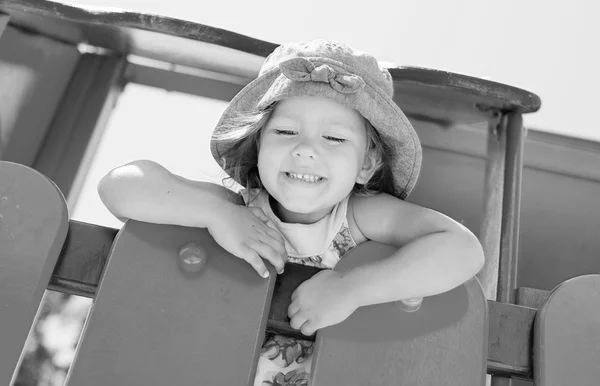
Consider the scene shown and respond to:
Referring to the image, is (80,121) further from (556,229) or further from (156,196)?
(556,229)

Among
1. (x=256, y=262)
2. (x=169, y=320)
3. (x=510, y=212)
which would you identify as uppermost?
(x=510, y=212)

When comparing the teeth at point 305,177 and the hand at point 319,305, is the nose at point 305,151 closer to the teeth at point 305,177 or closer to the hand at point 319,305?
the teeth at point 305,177

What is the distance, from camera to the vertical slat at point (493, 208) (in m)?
1.53

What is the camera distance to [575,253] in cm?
211

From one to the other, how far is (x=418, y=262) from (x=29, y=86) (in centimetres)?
126

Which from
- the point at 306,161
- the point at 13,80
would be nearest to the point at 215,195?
the point at 306,161

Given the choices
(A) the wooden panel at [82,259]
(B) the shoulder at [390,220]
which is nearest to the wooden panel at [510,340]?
(B) the shoulder at [390,220]

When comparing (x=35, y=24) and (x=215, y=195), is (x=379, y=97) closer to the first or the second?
(x=215, y=195)

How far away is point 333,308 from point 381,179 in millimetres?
519

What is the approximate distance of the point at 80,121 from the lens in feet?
6.04

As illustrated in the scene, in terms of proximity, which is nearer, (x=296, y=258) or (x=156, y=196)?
(x=156, y=196)

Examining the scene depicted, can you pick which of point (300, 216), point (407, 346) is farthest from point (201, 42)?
point (407, 346)

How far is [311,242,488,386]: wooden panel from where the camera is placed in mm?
779

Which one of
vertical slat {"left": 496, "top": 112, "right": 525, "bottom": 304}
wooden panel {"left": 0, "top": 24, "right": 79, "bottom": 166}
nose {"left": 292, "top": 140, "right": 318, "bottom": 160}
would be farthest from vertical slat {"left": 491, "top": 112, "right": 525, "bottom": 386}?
wooden panel {"left": 0, "top": 24, "right": 79, "bottom": 166}
